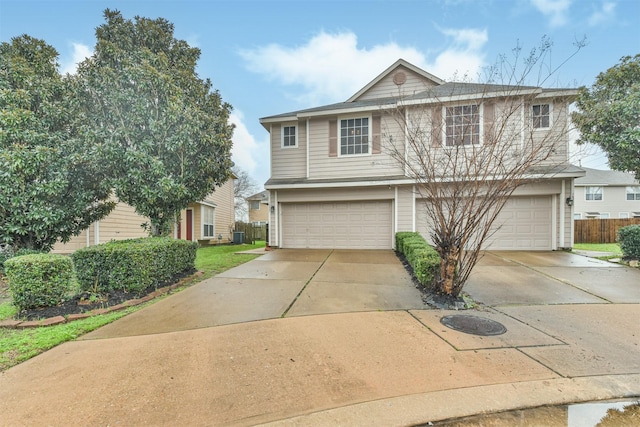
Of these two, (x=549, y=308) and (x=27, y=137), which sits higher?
(x=27, y=137)

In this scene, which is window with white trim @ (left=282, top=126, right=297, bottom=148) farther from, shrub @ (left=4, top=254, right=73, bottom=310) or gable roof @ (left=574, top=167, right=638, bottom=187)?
gable roof @ (left=574, top=167, right=638, bottom=187)

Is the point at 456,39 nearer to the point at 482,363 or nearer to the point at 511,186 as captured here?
the point at 511,186

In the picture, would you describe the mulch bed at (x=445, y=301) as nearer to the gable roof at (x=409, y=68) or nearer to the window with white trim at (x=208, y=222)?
the gable roof at (x=409, y=68)

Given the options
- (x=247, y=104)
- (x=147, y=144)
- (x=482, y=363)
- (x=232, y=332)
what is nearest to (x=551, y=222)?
(x=482, y=363)

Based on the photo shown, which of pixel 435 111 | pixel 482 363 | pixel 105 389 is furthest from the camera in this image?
pixel 435 111

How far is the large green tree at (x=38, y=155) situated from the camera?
18.1 ft

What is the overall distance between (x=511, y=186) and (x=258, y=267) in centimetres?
601

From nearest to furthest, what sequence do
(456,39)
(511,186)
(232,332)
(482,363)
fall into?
(482,363) < (232,332) < (511,186) < (456,39)

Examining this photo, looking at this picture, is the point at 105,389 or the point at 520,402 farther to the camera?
the point at 105,389

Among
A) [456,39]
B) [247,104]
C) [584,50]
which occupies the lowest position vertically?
[584,50]

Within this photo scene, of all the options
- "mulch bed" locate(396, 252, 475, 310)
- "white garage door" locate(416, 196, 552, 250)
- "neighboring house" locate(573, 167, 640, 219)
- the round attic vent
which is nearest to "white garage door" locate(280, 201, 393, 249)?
"white garage door" locate(416, 196, 552, 250)

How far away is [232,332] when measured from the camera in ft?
11.7

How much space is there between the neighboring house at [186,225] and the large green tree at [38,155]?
9.49 feet

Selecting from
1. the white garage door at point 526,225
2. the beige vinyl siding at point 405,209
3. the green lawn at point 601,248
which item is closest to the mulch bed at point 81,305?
the beige vinyl siding at point 405,209
